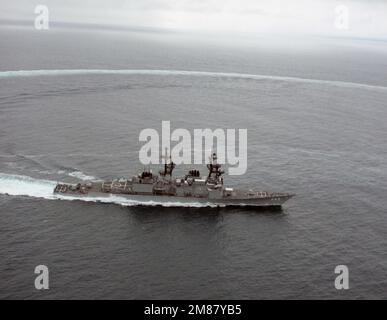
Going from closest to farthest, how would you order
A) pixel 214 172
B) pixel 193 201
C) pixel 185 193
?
pixel 193 201 → pixel 185 193 → pixel 214 172

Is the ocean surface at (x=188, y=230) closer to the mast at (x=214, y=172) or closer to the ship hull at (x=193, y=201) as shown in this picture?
the ship hull at (x=193, y=201)

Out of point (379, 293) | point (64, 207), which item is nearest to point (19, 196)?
point (64, 207)

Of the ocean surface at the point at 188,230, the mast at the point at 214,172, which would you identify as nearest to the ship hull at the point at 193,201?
the ocean surface at the point at 188,230

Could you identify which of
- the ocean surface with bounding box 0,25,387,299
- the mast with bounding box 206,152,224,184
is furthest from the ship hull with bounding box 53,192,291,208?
the mast with bounding box 206,152,224,184

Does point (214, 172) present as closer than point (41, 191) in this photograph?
No

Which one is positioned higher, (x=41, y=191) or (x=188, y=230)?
(x=41, y=191)

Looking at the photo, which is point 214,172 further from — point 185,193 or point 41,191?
point 41,191

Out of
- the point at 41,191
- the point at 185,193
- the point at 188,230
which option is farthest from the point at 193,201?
the point at 41,191

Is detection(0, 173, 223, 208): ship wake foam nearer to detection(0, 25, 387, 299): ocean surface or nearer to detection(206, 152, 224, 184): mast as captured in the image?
detection(0, 25, 387, 299): ocean surface
